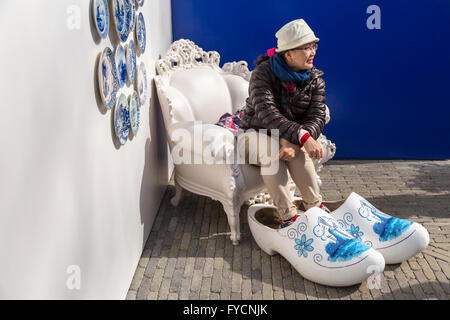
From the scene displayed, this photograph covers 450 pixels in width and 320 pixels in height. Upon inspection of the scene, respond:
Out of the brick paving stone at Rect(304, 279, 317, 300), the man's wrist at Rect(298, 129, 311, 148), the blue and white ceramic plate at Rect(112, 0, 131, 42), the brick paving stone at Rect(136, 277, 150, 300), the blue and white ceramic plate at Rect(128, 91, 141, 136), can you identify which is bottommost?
the brick paving stone at Rect(136, 277, 150, 300)

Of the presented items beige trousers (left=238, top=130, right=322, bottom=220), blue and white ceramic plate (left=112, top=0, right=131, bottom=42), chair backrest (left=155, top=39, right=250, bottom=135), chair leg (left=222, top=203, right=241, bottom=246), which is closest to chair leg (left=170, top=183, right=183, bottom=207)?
chair backrest (left=155, top=39, right=250, bottom=135)

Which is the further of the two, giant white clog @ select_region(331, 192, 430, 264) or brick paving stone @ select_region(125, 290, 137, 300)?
giant white clog @ select_region(331, 192, 430, 264)

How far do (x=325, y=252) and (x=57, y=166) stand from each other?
1.37m

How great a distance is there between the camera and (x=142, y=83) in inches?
108

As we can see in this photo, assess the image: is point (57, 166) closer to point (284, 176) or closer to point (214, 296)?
point (214, 296)

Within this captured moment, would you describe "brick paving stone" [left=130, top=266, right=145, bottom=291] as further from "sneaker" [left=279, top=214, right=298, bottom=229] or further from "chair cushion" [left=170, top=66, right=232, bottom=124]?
"chair cushion" [left=170, top=66, right=232, bottom=124]

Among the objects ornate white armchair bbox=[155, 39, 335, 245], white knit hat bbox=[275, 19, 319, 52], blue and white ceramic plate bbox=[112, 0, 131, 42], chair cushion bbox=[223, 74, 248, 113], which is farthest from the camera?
chair cushion bbox=[223, 74, 248, 113]

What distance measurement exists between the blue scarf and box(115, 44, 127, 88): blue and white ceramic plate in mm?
813

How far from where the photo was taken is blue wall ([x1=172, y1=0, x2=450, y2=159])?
396 centimetres

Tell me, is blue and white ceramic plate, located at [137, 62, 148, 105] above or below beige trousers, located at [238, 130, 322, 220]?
above

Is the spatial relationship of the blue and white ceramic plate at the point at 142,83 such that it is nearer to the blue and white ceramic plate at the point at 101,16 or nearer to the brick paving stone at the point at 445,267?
the blue and white ceramic plate at the point at 101,16

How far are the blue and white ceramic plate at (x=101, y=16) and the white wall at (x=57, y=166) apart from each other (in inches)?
1.3

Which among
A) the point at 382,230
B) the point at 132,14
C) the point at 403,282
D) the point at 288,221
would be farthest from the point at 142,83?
the point at 403,282

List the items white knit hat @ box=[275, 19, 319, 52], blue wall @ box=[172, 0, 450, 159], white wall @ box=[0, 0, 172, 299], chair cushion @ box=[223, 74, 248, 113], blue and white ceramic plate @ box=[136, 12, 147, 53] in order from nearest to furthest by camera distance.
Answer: white wall @ box=[0, 0, 172, 299]
white knit hat @ box=[275, 19, 319, 52]
blue and white ceramic plate @ box=[136, 12, 147, 53]
chair cushion @ box=[223, 74, 248, 113]
blue wall @ box=[172, 0, 450, 159]
